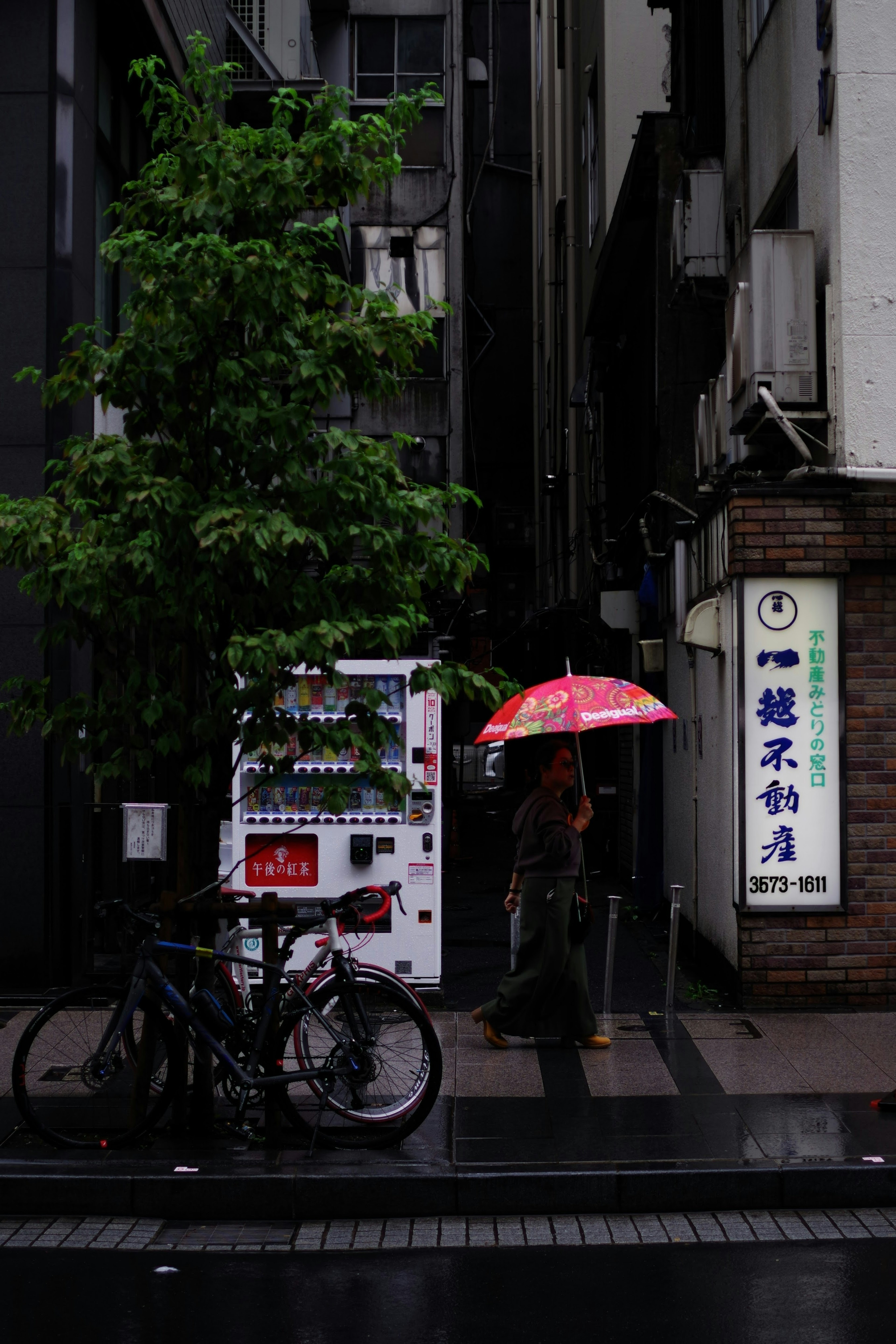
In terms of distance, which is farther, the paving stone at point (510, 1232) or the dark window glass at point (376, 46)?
the dark window glass at point (376, 46)

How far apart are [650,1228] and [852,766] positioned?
187 inches

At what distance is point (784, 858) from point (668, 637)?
237 inches

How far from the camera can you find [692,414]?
15289 millimetres

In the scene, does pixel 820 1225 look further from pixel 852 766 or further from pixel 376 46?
pixel 376 46

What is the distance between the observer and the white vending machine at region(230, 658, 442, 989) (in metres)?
11.0

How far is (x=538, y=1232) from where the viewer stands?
616 cm

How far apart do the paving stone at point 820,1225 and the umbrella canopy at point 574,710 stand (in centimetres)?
325

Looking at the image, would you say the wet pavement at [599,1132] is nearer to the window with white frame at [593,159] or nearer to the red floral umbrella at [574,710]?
the red floral umbrella at [574,710]

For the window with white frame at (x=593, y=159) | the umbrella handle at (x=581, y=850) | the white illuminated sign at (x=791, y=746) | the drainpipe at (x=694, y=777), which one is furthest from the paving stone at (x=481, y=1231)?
the window with white frame at (x=593, y=159)

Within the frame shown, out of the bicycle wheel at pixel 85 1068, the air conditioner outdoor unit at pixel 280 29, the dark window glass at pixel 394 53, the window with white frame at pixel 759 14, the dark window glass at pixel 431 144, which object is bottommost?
the bicycle wheel at pixel 85 1068

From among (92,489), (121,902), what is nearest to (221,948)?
(121,902)

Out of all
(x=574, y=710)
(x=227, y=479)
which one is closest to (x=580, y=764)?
(x=574, y=710)

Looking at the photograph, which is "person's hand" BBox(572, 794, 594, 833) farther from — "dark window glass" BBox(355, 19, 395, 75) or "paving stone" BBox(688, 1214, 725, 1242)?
"dark window glass" BBox(355, 19, 395, 75)

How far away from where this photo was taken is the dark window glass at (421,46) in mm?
28094
